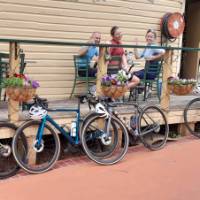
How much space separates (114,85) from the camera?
6172 mm

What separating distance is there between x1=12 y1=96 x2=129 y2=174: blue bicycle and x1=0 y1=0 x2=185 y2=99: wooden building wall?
5.89 ft

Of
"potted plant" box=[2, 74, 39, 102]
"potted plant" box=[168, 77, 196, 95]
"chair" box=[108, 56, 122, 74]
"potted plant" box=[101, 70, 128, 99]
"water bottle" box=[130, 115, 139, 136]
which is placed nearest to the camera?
"potted plant" box=[2, 74, 39, 102]

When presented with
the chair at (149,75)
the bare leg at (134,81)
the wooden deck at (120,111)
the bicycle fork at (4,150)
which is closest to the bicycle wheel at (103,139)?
the wooden deck at (120,111)

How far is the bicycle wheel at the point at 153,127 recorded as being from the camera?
22.4 feet

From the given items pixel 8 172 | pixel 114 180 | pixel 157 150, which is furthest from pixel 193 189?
pixel 8 172

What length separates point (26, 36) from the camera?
24.8 feet

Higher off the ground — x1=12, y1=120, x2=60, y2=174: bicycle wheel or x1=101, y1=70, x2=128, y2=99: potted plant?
x1=101, y1=70, x2=128, y2=99: potted plant

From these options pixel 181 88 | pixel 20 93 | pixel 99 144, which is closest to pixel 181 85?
pixel 181 88

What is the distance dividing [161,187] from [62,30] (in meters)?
3.82

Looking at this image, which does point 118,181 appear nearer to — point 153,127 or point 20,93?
point 20,93

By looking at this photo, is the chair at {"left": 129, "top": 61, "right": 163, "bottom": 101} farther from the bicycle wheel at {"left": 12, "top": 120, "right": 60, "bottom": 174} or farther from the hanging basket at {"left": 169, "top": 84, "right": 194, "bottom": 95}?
the bicycle wheel at {"left": 12, "top": 120, "right": 60, "bottom": 174}

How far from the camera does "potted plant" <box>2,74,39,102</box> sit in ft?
17.8

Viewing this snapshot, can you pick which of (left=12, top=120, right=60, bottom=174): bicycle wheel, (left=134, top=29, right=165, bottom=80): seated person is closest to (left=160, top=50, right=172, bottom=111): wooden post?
(left=134, top=29, right=165, bottom=80): seated person

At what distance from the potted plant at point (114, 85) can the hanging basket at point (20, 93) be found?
1.12 meters
